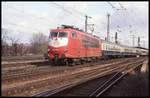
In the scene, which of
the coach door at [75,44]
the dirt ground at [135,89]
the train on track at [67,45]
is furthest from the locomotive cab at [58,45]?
the dirt ground at [135,89]

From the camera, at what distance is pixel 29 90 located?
8070 millimetres

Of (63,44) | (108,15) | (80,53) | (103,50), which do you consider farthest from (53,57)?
(108,15)

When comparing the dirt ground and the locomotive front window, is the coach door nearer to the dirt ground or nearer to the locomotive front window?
the locomotive front window

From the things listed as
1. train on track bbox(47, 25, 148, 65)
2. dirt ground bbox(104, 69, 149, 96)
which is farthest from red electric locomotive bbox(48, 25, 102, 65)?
dirt ground bbox(104, 69, 149, 96)

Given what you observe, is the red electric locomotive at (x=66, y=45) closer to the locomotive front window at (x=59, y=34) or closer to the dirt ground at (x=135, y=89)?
the locomotive front window at (x=59, y=34)

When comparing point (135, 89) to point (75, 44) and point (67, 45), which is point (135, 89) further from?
point (75, 44)

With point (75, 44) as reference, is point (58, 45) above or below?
below

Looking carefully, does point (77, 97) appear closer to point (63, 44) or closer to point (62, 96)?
point (62, 96)

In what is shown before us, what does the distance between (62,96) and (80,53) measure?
11547 millimetres

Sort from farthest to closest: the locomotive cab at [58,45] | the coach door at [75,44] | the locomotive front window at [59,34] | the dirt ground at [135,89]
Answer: the coach door at [75,44] → the locomotive front window at [59,34] → the locomotive cab at [58,45] → the dirt ground at [135,89]

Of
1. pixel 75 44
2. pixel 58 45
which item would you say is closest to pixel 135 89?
pixel 58 45

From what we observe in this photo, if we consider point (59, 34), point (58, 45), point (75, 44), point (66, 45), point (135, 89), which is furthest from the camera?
point (75, 44)

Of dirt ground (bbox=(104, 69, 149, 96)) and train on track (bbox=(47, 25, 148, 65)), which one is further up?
train on track (bbox=(47, 25, 148, 65))

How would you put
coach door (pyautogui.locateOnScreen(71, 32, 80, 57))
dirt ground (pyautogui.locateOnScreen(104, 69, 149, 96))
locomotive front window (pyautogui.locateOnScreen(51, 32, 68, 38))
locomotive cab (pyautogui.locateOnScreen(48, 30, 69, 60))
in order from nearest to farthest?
1. dirt ground (pyautogui.locateOnScreen(104, 69, 149, 96))
2. locomotive cab (pyautogui.locateOnScreen(48, 30, 69, 60))
3. locomotive front window (pyautogui.locateOnScreen(51, 32, 68, 38))
4. coach door (pyautogui.locateOnScreen(71, 32, 80, 57))
